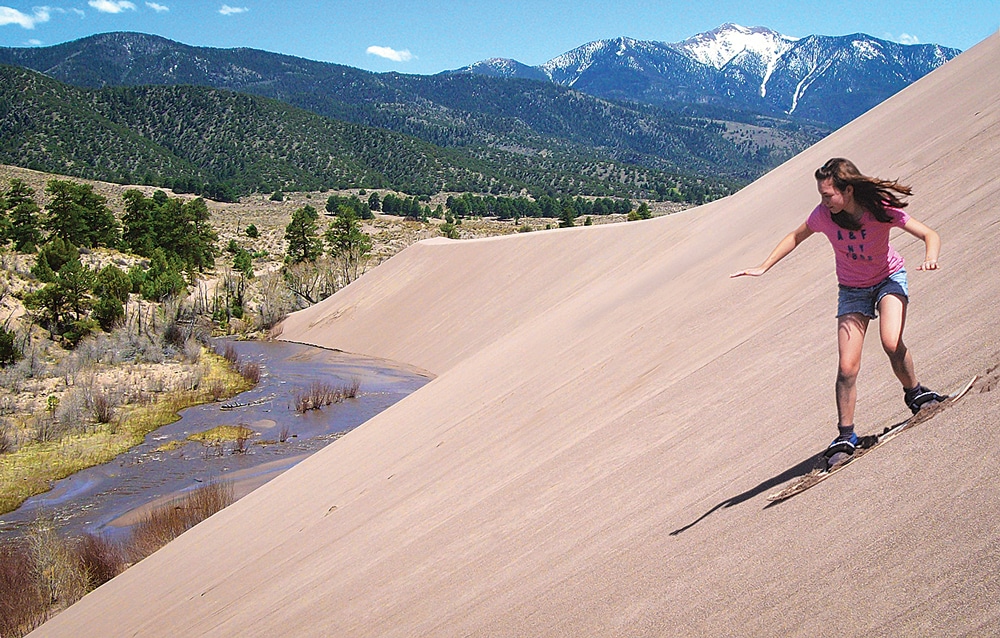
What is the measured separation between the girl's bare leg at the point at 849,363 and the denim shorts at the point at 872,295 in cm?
4

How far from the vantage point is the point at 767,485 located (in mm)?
4895

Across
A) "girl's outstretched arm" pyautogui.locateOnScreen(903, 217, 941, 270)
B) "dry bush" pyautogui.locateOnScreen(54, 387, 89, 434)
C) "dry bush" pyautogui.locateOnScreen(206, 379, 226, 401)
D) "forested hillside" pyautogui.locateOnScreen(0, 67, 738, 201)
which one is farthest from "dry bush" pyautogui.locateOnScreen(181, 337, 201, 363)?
"forested hillside" pyautogui.locateOnScreen(0, 67, 738, 201)

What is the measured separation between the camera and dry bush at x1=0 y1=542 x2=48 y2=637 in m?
8.84

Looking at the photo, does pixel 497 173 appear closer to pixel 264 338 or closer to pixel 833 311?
pixel 264 338

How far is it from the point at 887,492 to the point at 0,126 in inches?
4698

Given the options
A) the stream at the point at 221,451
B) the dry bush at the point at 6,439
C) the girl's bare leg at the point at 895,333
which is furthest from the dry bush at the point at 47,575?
the girl's bare leg at the point at 895,333

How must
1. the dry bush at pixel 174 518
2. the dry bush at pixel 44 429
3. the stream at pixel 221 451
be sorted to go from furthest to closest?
the dry bush at pixel 44 429, the stream at pixel 221 451, the dry bush at pixel 174 518

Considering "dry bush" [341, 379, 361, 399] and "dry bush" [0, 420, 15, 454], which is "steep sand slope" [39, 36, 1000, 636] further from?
"dry bush" [0, 420, 15, 454]

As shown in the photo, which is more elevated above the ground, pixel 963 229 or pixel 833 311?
pixel 963 229

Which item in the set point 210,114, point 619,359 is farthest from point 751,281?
point 210,114

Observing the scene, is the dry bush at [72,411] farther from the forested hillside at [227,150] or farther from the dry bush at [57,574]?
the forested hillside at [227,150]

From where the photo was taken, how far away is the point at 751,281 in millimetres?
10445

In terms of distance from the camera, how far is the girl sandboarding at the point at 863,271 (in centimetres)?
459

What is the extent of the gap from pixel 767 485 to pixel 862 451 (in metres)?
0.52
